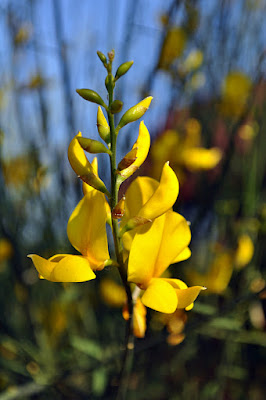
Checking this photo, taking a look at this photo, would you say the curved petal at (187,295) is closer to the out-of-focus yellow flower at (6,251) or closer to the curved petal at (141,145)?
the curved petal at (141,145)

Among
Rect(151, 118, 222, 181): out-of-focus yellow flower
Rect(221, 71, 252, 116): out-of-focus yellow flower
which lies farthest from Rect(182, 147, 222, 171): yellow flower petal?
Rect(221, 71, 252, 116): out-of-focus yellow flower

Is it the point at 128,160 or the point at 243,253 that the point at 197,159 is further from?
the point at 128,160

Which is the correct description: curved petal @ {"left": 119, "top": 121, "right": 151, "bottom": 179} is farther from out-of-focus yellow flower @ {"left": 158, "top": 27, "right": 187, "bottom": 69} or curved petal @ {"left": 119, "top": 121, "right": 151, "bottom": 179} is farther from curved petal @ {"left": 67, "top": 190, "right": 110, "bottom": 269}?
out-of-focus yellow flower @ {"left": 158, "top": 27, "right": 187, "bottom": 69}

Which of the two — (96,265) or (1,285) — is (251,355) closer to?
(1,285)

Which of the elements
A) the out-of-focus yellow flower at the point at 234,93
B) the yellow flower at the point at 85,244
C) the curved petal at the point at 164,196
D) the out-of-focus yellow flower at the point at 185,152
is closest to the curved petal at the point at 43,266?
the yellow flower at the point at 85,244

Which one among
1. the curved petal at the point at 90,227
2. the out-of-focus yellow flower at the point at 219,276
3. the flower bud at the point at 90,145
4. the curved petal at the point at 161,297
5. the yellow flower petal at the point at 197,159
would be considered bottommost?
the out-of-focus yellow flower at the point at 219,276

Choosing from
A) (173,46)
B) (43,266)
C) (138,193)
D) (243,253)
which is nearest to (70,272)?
(43,266)
